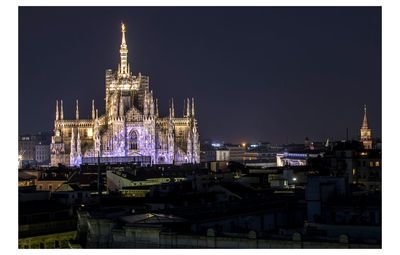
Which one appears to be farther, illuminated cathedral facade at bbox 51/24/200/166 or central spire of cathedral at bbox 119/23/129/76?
central spire of cathedral at bbox 119/23/129/76

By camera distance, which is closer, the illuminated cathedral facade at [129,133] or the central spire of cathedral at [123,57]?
the illuminated cathedral facade at [129,133]

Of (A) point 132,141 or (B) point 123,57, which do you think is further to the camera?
(B) point 123,57

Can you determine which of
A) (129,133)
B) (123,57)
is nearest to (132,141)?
(129,133)

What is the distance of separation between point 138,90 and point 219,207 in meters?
96.6

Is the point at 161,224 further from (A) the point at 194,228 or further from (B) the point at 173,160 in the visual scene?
(B) the point at 173,160

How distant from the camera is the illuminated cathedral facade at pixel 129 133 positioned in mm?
121125

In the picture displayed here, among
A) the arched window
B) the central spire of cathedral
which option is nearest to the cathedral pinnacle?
the central spire of cathedral

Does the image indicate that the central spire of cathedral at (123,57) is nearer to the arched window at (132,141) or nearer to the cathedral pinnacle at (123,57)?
the cathedral pinnacle at (123,57)

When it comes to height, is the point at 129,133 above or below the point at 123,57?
below

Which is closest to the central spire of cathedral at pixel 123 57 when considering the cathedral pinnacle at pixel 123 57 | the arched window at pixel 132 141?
the cathedral pinnacle at pixel 123 57

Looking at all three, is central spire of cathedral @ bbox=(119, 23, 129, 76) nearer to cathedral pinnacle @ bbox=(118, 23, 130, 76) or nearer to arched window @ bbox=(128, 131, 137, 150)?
cathedral pinnacle @ bbox=(118, 23, 130, 76)

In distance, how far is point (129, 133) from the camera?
12300 cm

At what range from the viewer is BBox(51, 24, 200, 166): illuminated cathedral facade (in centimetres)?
12112

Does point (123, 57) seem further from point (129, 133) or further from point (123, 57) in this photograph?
point (129, 133)
